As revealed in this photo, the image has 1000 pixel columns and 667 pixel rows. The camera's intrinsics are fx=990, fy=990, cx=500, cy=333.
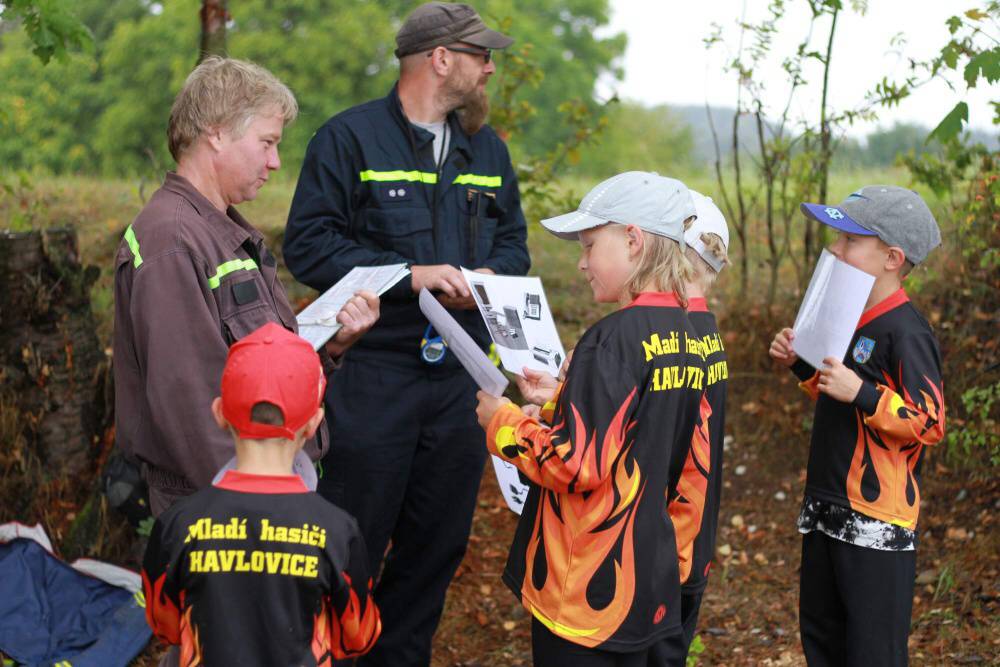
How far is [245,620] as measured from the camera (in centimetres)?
221

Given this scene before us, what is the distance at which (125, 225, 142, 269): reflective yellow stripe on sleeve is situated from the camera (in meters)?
2.58

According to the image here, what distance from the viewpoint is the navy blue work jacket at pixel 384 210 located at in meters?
3.66

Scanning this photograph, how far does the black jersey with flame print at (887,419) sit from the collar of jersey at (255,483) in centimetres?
184

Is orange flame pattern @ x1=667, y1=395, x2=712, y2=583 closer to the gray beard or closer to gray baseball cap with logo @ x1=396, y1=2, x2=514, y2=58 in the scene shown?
the gray beard

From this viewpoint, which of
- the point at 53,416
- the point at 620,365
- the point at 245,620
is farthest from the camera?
the point at 53,416

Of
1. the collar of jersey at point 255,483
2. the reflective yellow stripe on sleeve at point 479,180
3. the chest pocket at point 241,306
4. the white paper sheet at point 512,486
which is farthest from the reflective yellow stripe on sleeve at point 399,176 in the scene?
the collar of jersey at point 255,483

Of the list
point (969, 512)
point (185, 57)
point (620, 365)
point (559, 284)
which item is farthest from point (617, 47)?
point (620, 365)

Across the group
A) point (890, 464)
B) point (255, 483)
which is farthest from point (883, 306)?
point (255, 483)

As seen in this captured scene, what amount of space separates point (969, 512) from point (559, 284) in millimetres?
3674

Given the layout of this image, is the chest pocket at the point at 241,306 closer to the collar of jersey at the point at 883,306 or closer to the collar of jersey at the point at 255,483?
the collar of jersey at the point at 255,483

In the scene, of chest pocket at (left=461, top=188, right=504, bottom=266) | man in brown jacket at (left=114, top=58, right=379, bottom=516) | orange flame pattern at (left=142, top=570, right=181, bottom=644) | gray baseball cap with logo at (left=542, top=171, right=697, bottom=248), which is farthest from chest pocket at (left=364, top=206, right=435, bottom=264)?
orange flame pattern at (left=142, top=570, right=181, bottom=644)

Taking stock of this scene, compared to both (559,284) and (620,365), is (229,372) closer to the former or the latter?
(620,365)

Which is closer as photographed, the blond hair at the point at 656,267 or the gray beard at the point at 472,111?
the blond hair at the point at 656,267

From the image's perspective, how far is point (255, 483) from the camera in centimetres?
221
